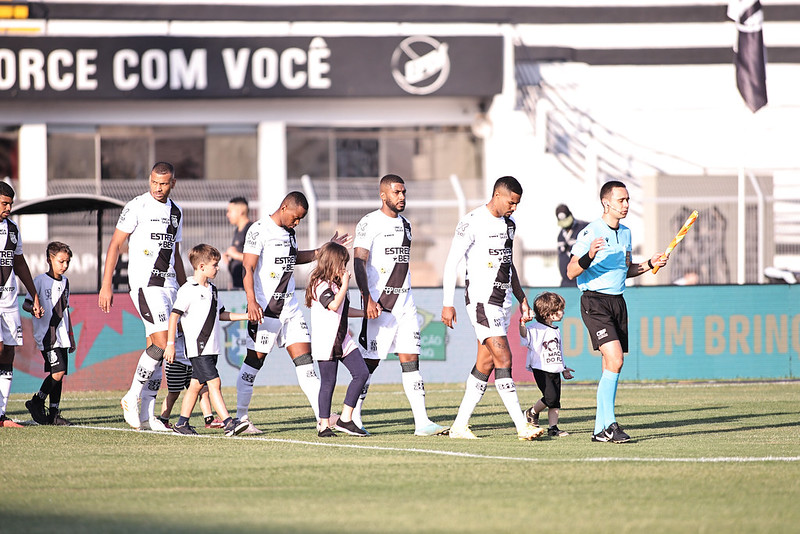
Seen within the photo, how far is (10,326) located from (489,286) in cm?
462

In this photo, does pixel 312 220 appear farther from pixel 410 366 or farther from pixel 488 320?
pixel 488 320

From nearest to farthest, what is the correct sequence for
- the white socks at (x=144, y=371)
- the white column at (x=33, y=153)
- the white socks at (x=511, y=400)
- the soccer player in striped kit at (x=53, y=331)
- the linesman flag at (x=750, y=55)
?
the white socks at (x=511, y=400) → the white socks at (x=144, y=371) → the soccer player in striped kit at (x=53, y=331) → the linesman flag at (x=750, y=55) → the white column at (x=33, y=153)

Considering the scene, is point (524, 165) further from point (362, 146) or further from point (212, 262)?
point (212, 262)

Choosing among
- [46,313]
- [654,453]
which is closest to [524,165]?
[46,313]

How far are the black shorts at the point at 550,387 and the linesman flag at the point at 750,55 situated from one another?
10625 mm

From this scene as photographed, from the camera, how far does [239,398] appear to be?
1072 centimetres

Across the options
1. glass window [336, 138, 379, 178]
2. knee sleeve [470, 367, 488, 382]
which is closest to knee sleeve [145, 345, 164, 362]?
knee sleeve [470, 367, 488, 382]

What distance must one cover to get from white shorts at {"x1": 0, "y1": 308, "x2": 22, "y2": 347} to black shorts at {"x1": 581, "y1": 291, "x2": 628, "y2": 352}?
537 cm

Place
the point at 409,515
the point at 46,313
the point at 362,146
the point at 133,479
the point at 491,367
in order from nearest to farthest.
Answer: the point at 409,515, the point at 133,479, the point at 491,367, the point at 46,313, the point at 362,146

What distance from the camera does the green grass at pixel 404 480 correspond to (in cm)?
632

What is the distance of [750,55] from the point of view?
1991cm

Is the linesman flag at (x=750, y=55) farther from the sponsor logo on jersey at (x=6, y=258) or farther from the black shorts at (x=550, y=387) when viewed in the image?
the sponsor logo on jersey at (x=6, y=258)

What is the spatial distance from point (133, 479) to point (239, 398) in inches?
118

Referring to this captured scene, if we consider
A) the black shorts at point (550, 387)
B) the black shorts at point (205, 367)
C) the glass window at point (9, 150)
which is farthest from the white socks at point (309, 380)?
the glass window at point (9, 150)
